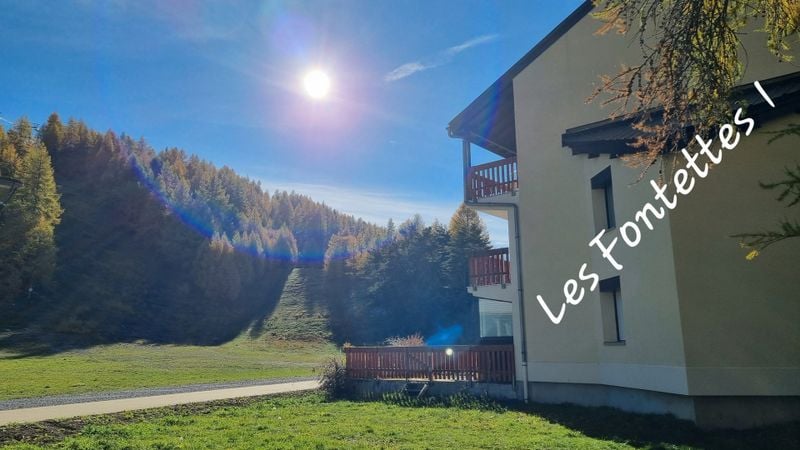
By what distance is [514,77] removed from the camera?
1562 centimetres

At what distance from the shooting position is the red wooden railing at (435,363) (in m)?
14.3

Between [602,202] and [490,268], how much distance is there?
4476mm

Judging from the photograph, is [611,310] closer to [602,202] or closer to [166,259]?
[602,202]

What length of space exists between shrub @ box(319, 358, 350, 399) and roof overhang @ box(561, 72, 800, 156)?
920 centimetres

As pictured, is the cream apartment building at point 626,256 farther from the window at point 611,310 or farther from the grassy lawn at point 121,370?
the grassy lawn at point 121,370

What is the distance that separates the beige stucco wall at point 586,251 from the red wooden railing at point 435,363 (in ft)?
3.35

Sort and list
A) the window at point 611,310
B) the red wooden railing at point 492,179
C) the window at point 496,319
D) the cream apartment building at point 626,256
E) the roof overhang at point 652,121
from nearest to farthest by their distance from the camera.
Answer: the cream apartment building at point 626,256
the roof overhang at point 652,121
the window at point 611,310
the red wooden railing at point 492,179
the window at point 496,319

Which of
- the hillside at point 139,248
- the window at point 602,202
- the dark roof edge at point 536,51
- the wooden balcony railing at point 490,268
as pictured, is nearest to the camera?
the window at point 602,202

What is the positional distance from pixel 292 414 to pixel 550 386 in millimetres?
6250

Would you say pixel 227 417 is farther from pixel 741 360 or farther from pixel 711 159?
pixel 711 159

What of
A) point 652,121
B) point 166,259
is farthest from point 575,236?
point 166,259

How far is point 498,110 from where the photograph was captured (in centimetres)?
1677

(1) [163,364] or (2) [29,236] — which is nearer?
(1) [163,364]

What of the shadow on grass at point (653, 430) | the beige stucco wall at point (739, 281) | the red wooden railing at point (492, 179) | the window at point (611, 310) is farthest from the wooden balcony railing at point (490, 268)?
the beige stucco wall at point (739, 281)
